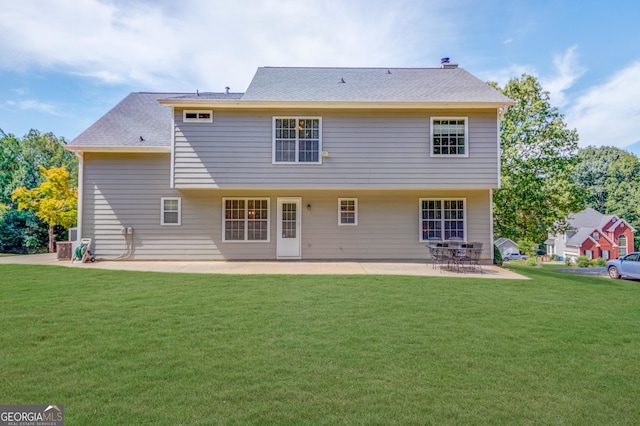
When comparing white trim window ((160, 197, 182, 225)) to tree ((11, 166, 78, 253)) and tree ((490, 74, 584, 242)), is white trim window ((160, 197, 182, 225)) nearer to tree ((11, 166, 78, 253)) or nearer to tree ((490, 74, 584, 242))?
tree ((11, 166, 78, 253))

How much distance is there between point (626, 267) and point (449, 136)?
304 inches

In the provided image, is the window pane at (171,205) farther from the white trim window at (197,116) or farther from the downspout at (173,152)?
the white trim window at (197,116)

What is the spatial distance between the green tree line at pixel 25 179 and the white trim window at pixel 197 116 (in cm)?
958

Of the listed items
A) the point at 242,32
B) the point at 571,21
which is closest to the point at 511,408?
the point at 242,32

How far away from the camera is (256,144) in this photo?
416 inches

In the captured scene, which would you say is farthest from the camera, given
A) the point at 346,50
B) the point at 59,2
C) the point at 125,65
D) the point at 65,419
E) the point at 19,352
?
the point at 346,50

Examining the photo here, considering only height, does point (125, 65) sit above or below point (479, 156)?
above

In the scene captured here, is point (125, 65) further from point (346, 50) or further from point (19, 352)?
point (19, 352)

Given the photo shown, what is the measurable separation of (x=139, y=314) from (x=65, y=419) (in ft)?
9.22

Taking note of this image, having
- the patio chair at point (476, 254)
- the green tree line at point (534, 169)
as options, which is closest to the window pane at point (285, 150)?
the patio chair at point (476, 254)

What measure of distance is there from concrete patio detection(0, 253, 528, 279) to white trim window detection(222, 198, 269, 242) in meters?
0.99

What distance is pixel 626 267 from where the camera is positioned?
1113cm

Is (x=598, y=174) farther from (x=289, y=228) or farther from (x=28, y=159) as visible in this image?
(x=28, y=159)

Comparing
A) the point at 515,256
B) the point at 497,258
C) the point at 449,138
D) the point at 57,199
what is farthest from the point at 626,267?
the point at 515,256
